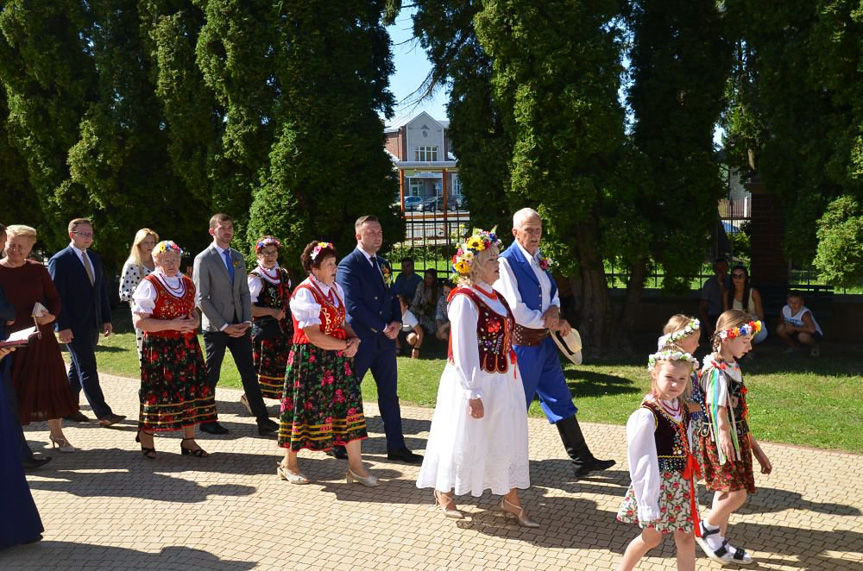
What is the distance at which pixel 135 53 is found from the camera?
1478 cm

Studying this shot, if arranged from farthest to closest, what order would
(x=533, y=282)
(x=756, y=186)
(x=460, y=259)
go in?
1. (x=756, y=186)
2. (x=533, y=282)
3. (x=460, y=259)

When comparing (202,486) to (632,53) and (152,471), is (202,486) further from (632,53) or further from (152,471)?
(632,53)

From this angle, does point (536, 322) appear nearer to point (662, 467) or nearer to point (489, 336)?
point (489, 336)

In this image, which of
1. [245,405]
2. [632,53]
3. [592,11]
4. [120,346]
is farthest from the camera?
[120,346]

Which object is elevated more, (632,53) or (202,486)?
(632,53)

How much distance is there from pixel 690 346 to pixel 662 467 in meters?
0.69

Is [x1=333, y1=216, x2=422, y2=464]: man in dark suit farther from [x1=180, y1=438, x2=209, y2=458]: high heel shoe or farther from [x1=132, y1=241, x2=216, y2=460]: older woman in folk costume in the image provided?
[x1=180, y1=438, x2=209, y2=458]: high heel shoe

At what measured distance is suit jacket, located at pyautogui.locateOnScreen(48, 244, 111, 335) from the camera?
25.8 ft

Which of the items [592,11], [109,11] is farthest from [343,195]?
[109,11]

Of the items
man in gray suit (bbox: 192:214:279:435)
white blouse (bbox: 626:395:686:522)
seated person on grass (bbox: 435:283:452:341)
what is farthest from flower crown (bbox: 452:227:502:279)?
seated person on grass (bbox: 435:283:452:341)

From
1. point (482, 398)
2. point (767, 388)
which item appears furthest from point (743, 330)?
point (767, 388)

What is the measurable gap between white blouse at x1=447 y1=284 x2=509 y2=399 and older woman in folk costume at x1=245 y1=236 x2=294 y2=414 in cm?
349

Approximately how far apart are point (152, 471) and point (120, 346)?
728 centimetres

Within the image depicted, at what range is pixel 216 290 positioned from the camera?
7.71 m
